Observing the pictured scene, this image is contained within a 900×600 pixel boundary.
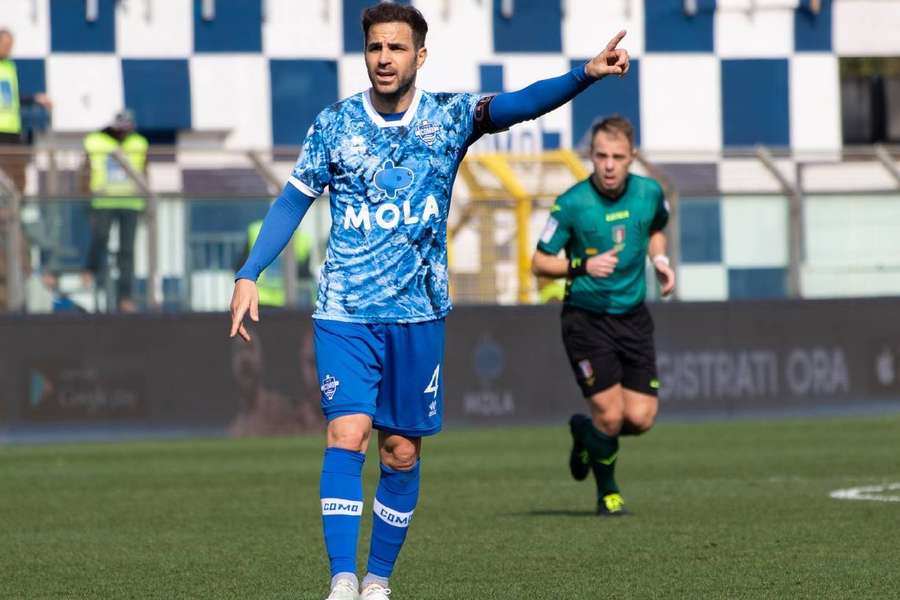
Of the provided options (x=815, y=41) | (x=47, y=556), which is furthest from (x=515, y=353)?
(x=47, y=556)

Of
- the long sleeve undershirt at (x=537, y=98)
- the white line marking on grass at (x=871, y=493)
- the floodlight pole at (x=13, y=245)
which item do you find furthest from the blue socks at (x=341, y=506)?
the floodlight pole at (x=13, y=245)

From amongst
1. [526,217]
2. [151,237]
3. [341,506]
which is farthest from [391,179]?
[526,217]

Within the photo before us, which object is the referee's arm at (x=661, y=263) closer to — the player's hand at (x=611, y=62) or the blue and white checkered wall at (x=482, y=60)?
the player's hand at (x=611, y=62)

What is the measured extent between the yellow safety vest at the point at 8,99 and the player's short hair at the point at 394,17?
38.1 ft

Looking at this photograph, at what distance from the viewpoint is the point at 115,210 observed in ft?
53.0

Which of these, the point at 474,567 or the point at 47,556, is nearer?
the point at 474,567

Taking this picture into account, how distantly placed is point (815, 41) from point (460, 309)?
Result: 7008 millimetres

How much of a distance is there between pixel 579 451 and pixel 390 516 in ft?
11.7

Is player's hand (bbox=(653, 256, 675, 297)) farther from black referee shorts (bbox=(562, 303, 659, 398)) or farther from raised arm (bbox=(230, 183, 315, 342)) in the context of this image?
raised arm (bbox=(230, 183, 315, 342))

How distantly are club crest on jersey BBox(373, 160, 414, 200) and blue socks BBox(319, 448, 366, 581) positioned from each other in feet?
2.73

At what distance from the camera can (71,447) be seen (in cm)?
1588

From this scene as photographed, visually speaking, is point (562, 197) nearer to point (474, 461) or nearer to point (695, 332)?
point (474, 461)

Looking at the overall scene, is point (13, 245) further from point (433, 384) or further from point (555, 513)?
point (433, 384)

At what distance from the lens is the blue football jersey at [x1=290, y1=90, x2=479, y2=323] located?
21.6ft
